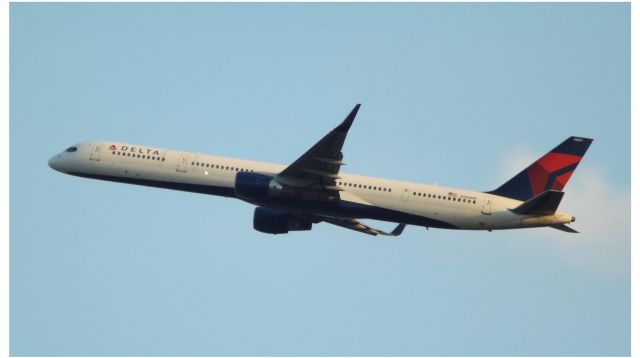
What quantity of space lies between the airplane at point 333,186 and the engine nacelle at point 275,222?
94 mm

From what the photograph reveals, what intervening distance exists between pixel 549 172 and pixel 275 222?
19873mm

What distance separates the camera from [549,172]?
7181 centimetres

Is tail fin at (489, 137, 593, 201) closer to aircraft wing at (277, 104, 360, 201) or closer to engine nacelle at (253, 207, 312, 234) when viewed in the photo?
aircraft wing at (277, 104, 360, 201)

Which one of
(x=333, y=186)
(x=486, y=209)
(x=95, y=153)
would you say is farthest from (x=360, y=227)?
(x=95, y=153)

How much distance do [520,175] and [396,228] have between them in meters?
10.9

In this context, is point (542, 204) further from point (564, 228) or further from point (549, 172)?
point (549, 172)

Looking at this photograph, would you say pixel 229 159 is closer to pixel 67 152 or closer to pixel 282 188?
pixel 282 188

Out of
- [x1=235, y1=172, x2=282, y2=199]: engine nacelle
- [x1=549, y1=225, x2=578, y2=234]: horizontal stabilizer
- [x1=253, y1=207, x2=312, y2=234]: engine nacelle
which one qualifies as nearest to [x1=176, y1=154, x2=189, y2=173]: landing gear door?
[x1=235, y1=172, x2=282, y2=199]: engine nacelle

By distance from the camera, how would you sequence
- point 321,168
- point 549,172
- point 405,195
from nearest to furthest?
point 321,168
point 405,195
point 549,172

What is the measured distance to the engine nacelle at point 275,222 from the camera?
248ft

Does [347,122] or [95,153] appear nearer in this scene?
[347,122]

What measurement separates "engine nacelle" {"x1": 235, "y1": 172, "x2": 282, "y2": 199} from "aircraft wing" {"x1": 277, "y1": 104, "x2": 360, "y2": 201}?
682 mm

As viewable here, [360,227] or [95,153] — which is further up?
[95,153]

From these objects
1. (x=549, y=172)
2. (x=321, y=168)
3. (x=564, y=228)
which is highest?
(x=549, y=172)
